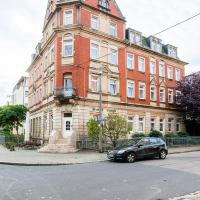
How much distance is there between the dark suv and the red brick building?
9.44 metres

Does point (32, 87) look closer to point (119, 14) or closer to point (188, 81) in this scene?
point (119, 14)

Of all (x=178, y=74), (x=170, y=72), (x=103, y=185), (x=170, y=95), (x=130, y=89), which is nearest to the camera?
(x=103, y=185)

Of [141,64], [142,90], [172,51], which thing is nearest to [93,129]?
[142,90]

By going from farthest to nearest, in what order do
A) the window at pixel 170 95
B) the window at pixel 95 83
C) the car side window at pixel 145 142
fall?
the window at pixel 170 95 → the window at pixel 95 83 → the car side window at pixel 145 142

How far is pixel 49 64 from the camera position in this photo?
33.7 metres

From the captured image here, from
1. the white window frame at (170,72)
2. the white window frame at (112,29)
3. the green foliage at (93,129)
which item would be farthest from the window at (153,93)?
the green foliage at (93,129)

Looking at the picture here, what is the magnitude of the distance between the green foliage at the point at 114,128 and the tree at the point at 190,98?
1511 centimetres

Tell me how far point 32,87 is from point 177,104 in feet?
69.0

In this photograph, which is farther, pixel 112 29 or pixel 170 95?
pixel 170 95

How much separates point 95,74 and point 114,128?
26.3ft

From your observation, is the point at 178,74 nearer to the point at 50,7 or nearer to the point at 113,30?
the point at 113,30

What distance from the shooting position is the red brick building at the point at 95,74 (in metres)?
29.4

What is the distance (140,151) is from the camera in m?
19.3

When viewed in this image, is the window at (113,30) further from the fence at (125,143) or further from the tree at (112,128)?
the fence at (125,143)
